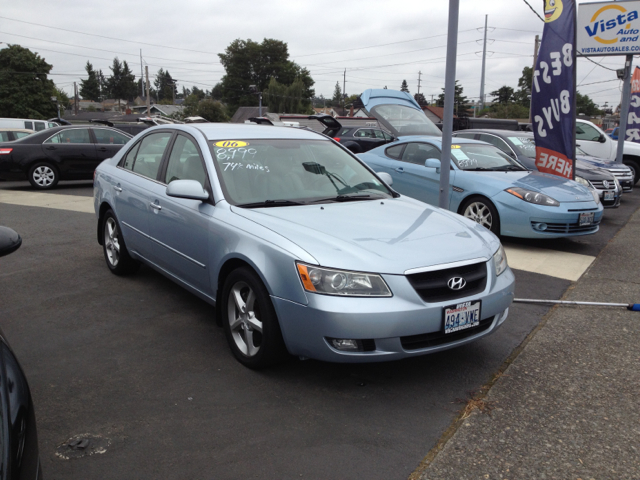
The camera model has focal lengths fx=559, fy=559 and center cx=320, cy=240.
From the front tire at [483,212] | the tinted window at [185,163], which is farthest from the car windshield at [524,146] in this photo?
the tinted window at [185,163]

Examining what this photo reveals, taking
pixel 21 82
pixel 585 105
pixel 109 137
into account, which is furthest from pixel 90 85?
pixel 109 137

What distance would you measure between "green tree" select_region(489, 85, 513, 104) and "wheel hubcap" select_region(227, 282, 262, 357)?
10456 centimetres

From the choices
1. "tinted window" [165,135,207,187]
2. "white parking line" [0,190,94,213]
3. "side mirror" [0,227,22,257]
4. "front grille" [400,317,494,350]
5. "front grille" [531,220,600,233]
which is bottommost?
"white parking line" [0,190,94,213]

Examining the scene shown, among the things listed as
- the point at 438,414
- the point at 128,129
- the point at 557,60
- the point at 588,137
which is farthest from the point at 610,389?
the point at 128,129

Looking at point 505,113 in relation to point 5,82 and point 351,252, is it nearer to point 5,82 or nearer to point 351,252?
point 5,82

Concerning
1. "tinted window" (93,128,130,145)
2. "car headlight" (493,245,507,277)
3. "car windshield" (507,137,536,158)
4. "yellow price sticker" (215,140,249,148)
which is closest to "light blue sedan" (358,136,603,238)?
"car windshield" (507,137,536,158)

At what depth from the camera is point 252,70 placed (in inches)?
3593

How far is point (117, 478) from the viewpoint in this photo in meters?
2.53

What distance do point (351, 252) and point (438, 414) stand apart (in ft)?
3.35

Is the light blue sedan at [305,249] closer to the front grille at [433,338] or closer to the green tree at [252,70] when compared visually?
the front grille at [433,338]

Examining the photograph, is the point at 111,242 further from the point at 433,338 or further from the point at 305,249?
the point at 433,338

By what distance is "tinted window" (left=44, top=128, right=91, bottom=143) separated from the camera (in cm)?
1277

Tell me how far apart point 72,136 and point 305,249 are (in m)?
11.5

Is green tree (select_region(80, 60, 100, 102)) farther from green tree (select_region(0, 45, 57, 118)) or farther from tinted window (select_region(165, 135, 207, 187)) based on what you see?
tinted window (select_region(165, 135, 207, 187))
